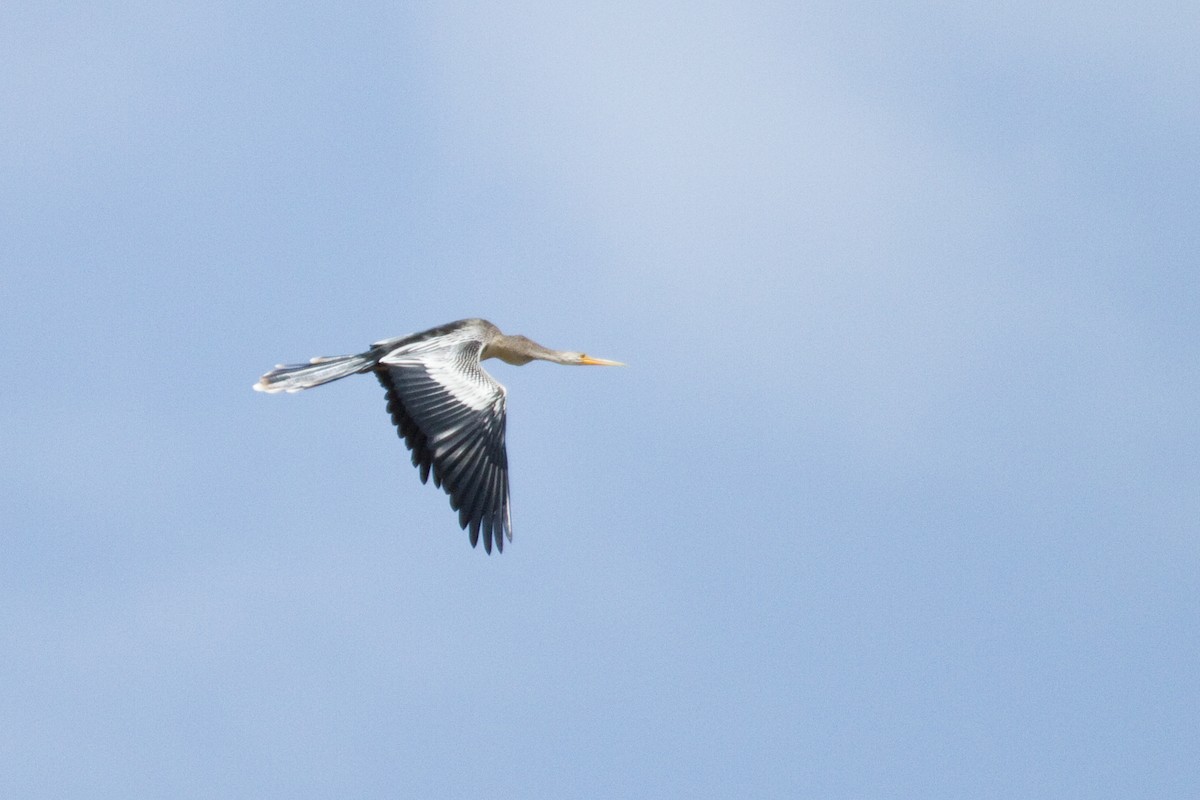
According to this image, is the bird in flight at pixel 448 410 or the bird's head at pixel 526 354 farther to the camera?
the bird's head at pixel 526 354

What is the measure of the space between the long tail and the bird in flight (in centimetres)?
1

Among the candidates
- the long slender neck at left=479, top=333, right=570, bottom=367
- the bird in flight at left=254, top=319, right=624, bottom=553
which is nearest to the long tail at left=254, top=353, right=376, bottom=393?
the bird in flight at left=254, top=319, right=624, bottom=553

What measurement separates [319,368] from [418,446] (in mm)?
2855

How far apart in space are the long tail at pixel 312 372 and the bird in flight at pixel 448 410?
1 centimetres

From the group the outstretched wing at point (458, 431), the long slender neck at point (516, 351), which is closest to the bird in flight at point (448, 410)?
the outstretched wing at point (458, 431)

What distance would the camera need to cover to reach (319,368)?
20.3 meters

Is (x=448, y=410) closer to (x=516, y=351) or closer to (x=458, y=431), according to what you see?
(x=458, y=431)

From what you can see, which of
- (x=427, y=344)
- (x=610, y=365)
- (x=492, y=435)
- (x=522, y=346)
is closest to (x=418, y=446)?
(x=492, y=435)

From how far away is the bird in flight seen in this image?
1777 centimetres

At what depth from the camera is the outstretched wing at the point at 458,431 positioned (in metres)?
17.8

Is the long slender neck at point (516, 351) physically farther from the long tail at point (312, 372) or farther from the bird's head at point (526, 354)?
the long tail at point (312, 372)

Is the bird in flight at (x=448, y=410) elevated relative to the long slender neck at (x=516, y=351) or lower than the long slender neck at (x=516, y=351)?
lower

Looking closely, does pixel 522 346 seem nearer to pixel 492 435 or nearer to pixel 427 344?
pixel 427 344

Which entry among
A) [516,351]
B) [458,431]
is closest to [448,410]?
[458,431]
